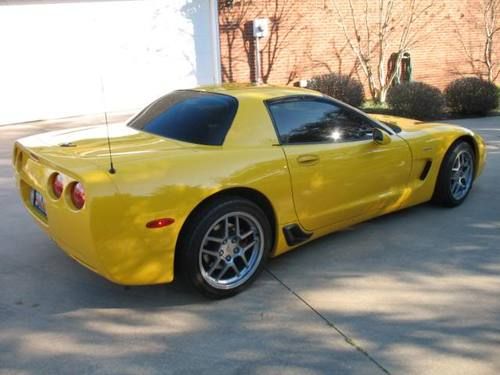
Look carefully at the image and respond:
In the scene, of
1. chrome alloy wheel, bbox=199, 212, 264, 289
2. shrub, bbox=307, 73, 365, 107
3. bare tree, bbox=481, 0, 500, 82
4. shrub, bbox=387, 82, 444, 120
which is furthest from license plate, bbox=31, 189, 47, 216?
bare tree, bbox=481, 0, 500, 82

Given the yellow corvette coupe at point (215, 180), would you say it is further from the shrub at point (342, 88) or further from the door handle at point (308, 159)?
the shrub at point (342, 88)

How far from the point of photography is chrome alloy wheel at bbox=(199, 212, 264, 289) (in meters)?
3.60

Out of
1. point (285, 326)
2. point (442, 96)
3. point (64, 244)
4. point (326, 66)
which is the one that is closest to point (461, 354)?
point (285, 326)

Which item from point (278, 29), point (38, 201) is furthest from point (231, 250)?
point (278, 29)

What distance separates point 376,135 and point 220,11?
8.75 m

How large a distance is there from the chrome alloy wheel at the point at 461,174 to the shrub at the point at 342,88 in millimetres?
6797

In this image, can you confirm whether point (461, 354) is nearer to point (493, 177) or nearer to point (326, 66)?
point (493, 177)

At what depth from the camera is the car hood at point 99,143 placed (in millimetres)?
3576

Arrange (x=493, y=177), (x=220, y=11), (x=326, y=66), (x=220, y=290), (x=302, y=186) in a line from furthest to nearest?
1. (x=326, y=66)
2. (x=220, y=11)
3. (x=493, y=177)
4. (x=302, y=186)
5. (x=220, y=290)

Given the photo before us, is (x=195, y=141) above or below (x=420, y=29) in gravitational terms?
below

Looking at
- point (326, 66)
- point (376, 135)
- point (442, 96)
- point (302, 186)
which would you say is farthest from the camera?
point (326, 66)

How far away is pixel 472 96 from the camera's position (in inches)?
442

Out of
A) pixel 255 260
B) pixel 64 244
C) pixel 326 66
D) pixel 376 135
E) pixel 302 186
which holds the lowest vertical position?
pixel 255 260

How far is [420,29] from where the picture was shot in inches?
567
